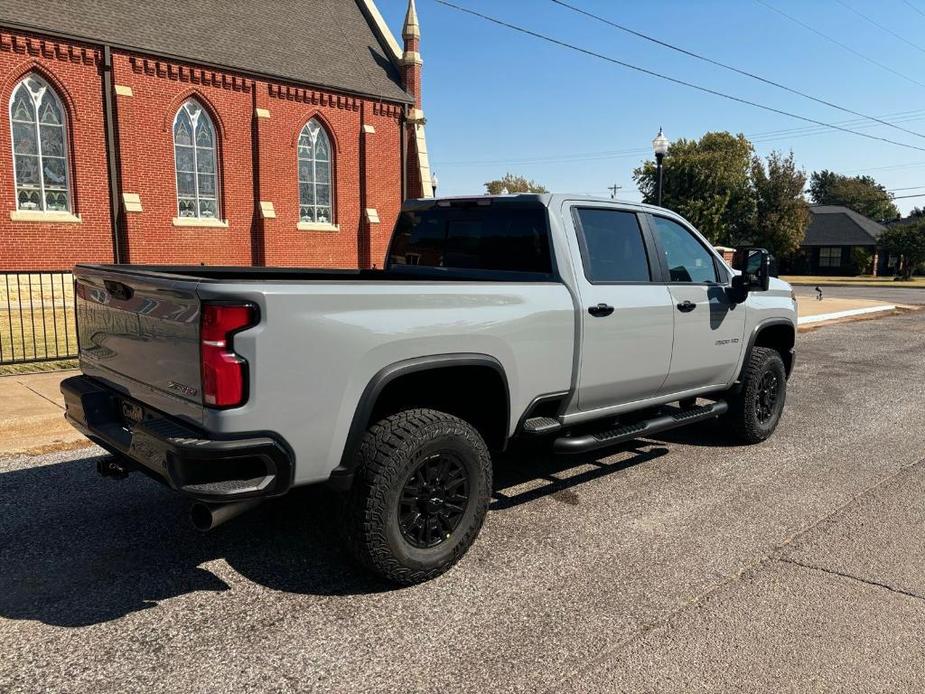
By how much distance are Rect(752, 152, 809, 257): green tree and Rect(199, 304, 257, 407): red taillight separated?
169 feet

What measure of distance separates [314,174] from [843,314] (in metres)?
16.5

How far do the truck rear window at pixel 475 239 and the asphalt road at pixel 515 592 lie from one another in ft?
5.40

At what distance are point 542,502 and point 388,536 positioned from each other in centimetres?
169

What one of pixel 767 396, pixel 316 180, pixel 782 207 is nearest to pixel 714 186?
pixel 782 207

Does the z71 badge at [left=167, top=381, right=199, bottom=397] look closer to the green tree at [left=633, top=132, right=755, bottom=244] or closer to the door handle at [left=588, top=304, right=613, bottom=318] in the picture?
the door handle at [left=588, top=304, right=613, bottom=318]

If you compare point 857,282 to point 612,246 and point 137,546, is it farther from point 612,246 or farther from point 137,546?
point 137,546

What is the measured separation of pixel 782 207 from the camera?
48.6m

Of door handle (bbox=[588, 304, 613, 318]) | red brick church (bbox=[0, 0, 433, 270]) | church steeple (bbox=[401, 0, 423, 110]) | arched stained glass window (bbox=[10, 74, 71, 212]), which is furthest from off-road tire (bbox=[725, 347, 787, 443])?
church steeple (bbox=[401, 0, 423, 110])

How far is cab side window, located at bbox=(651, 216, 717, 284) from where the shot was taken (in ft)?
17.6

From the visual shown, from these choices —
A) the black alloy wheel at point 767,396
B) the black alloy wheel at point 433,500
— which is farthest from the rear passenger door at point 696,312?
the black alloy wheel at point 433,500

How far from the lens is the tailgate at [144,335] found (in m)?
3.09

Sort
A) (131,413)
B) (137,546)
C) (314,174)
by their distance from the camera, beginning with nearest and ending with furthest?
(131,413)
(137,546)
(314,174)

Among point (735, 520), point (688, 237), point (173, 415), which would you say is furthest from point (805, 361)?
point (173, 415)

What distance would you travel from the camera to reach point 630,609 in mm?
3426
